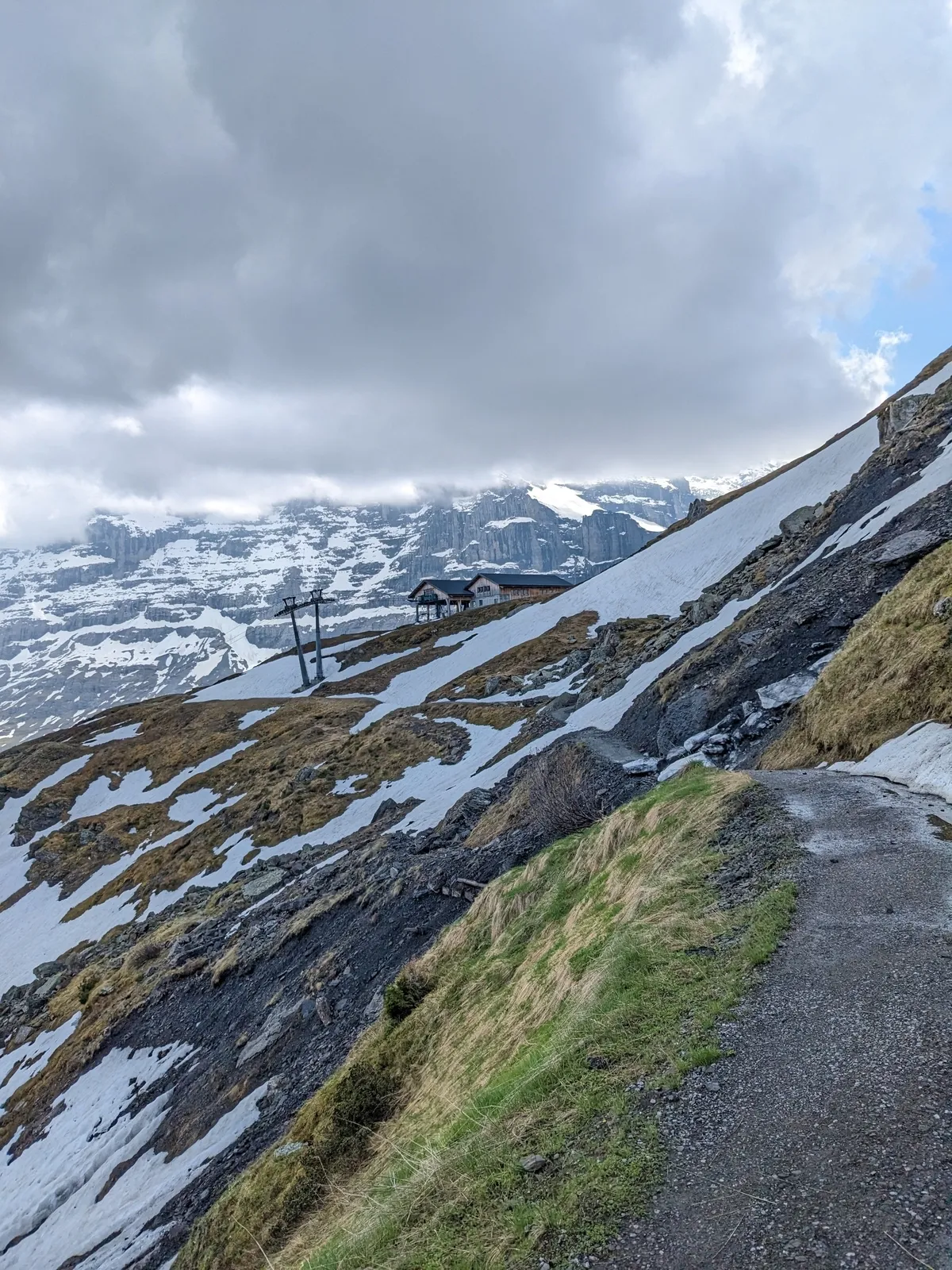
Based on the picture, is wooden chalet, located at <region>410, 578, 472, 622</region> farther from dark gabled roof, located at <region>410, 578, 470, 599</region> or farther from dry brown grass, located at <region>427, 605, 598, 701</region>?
dry brown grass, located at <region>427, 605, 598, 701</region>

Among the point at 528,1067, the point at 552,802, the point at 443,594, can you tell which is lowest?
the point at 552,802

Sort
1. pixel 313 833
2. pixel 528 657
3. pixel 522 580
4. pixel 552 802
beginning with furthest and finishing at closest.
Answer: pixel 522 580
pixel 528 657
pixel 313 833
pixel 552 802

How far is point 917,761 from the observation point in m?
11.8

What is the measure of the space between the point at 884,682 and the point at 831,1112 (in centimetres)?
1187

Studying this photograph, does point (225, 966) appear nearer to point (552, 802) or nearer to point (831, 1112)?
point (552, 802)

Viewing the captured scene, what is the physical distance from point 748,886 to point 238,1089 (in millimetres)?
14457

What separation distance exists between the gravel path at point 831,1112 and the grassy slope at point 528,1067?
0.30 m

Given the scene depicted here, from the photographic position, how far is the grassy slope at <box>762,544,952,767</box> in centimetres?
1323

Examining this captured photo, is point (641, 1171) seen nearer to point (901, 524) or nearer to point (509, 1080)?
point (509, 1080)

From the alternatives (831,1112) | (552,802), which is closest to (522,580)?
(552,802)

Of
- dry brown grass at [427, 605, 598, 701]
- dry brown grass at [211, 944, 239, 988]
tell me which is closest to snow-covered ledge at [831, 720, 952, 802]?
dry brown grass at [211, 944, 239, 988]

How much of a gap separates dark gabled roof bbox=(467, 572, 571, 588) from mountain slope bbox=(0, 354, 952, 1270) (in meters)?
51.4

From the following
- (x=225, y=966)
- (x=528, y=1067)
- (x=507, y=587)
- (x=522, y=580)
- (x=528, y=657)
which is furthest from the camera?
(x=522, y=580)

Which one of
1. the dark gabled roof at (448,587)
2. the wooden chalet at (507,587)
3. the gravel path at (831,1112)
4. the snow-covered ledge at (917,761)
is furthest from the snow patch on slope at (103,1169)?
the dark gabled roof at (448,587)
